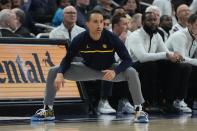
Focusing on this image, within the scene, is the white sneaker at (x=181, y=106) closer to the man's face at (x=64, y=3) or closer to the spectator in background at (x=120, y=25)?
the spectator in background at (x=120, y=25)

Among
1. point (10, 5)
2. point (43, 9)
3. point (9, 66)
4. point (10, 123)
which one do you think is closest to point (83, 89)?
point (9, 66)

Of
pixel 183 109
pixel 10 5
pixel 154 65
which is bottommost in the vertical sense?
pixel 183 109

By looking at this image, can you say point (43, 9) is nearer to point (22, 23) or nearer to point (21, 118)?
point (22, 23)

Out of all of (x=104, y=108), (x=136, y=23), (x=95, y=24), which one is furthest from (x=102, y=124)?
(x=136, y=23)

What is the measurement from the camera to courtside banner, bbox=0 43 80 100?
9.83m

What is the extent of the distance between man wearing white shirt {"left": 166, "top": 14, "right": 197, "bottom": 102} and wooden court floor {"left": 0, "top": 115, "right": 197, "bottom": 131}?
1.64m

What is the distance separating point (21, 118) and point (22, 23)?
3.20 m

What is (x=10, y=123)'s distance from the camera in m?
8.72

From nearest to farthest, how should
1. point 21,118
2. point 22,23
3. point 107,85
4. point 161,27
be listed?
1. point 21,118
2. point 107,85
3. point 22,23
4. point 161,27

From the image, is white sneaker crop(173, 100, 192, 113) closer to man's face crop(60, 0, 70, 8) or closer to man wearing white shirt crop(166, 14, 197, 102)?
man wearing white shirt crop(166, 14, 197, 102)

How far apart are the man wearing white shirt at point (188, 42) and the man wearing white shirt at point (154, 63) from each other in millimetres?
331

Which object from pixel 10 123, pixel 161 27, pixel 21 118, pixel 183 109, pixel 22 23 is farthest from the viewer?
pixel 161 27

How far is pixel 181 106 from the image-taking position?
36.7ft

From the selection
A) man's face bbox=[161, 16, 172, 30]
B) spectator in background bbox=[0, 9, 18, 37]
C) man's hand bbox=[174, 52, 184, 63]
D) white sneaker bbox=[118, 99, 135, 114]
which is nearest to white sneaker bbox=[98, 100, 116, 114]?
white sneaker bbox=[118, 99, 135, 114]
